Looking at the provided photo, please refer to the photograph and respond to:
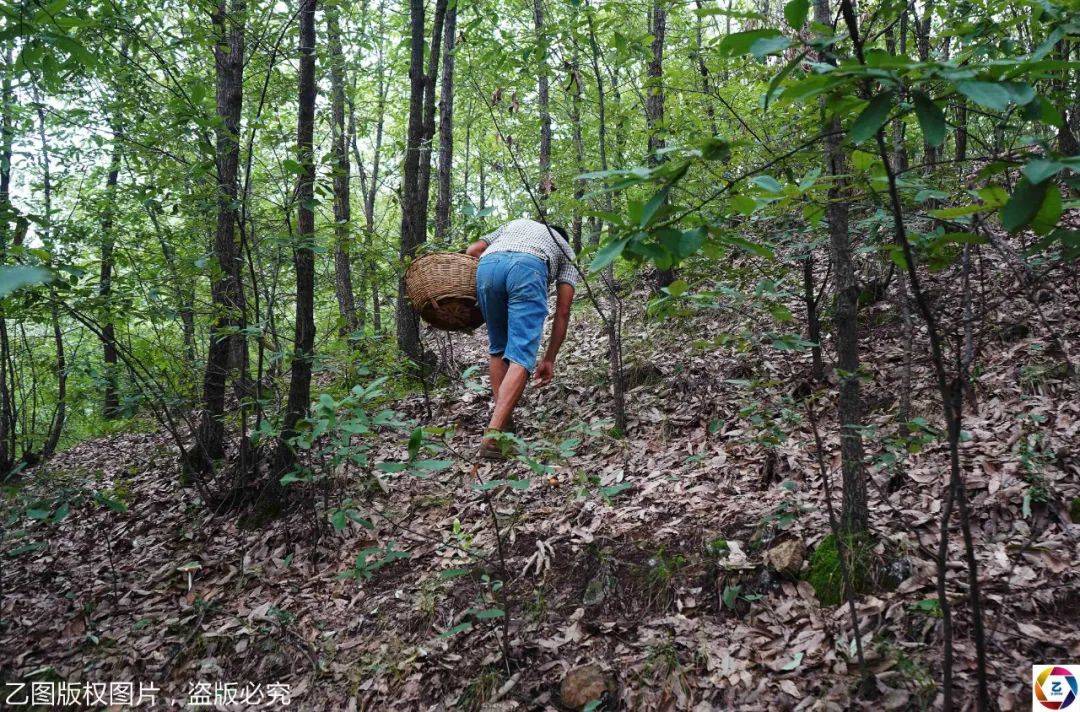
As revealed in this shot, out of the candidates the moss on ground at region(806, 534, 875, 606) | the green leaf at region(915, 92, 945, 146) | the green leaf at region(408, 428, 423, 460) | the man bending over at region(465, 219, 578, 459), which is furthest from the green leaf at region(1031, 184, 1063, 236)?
the man bending over at region(465, 219, 578, 459)

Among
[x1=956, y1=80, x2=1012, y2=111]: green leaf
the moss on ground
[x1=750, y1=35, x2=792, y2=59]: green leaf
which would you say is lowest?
the moss on ground

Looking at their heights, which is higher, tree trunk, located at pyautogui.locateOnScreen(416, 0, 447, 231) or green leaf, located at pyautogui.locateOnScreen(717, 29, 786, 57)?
tree trunk, located at pyautogui.locateOnScreen(416, 0, 447, 231)

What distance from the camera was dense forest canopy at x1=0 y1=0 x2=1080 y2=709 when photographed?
53.6 inches

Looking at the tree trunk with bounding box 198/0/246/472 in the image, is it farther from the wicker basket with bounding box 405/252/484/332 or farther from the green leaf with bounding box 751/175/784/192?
the green leaf with bounding box 751/175/784/192

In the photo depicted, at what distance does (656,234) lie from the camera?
1317 millimetres

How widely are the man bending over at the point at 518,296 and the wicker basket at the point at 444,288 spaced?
9cm

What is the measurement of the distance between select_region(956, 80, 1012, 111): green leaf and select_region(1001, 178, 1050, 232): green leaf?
0.60ft

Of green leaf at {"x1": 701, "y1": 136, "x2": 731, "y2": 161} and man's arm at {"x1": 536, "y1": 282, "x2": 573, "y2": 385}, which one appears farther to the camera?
man's arm at {"x1": 536, "y1": 282, "x2": 573, "y2": 385}

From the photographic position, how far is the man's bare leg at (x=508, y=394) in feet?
13.4

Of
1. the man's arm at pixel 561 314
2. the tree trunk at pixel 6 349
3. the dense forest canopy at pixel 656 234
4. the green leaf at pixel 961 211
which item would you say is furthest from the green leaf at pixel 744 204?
the tree trunk at pixel 6 349

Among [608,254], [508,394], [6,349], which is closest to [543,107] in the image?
[508,394]

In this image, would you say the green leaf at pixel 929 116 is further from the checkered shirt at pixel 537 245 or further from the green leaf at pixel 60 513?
the green leaf at pixel 60 513

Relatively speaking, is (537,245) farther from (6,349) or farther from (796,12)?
(6,349)

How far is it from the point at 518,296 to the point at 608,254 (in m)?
3.09
